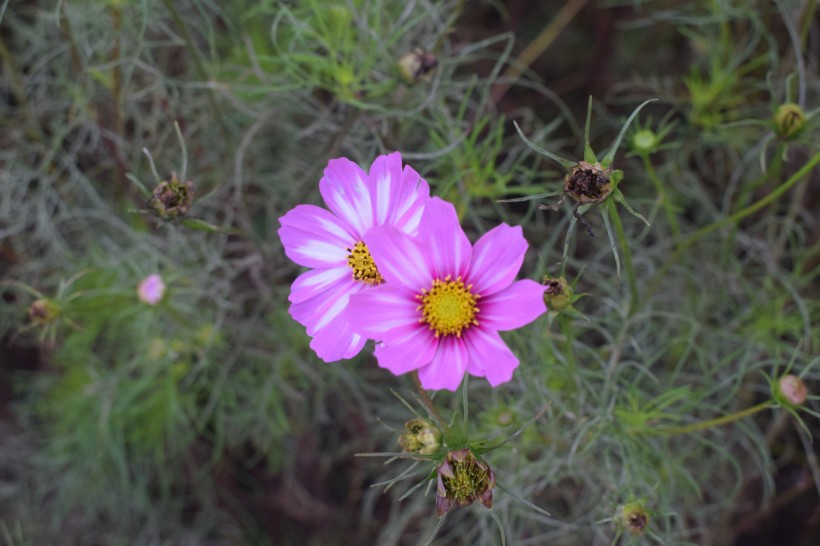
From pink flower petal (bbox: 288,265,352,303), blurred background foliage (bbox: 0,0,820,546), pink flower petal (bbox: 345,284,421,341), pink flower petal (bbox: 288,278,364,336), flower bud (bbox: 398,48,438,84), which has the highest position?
flower bud (bbox: 398,48,438,84)

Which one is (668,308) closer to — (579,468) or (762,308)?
(762,308)

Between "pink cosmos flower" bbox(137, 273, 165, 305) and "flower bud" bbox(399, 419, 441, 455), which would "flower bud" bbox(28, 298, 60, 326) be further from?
"flower bud" bbox(399, 419, 441, 455)

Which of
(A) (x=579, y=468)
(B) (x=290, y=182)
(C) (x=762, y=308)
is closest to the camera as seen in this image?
(A) (x=579, y=468)

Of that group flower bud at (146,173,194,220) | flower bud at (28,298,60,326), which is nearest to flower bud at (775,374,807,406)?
flower bud at (146,173,194,220)

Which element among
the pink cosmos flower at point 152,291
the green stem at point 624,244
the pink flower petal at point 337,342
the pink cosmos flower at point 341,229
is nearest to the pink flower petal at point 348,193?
the pink cosmos flower at point 341,229

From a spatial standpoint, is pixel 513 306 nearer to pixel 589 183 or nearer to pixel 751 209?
pixel 589 183

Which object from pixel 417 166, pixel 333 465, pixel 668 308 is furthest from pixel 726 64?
pixel 333 465
